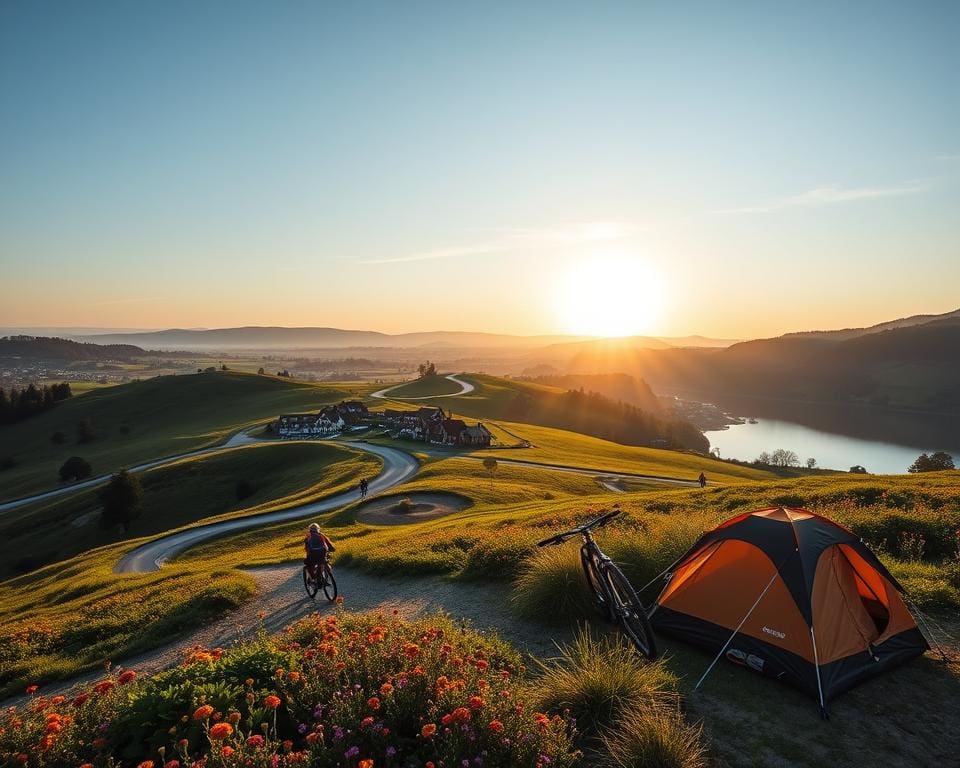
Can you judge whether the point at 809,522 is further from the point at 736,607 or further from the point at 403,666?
the point at 403,666

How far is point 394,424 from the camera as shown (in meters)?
97.4

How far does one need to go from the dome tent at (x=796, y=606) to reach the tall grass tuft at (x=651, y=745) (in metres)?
3.27

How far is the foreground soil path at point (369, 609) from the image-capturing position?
1221 cm

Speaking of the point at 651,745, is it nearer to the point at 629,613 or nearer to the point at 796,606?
the point at 629,613

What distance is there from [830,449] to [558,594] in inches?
7408

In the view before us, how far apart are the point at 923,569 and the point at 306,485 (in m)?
53.6

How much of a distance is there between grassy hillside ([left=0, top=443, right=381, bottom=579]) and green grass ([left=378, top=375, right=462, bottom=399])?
81.7 meters

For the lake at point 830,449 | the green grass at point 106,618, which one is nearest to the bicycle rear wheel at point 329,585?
the green grass at point 106,618

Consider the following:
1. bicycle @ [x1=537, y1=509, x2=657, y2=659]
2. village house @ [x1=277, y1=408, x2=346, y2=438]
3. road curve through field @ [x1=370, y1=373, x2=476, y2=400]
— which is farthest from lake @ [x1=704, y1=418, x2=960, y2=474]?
bicycle @ [x1=537, y1=509, x2=657, y2=659]

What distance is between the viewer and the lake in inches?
5647

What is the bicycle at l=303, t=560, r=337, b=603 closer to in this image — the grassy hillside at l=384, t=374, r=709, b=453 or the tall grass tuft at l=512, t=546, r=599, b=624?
the tall grass tuft at l=512, t=546, r=599, b=624

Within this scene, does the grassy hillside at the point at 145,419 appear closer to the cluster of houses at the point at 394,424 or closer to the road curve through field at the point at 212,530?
the cluster of houses at the point at 394,424

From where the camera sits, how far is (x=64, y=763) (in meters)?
6.29

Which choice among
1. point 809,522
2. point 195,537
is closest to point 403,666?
point 809,522
